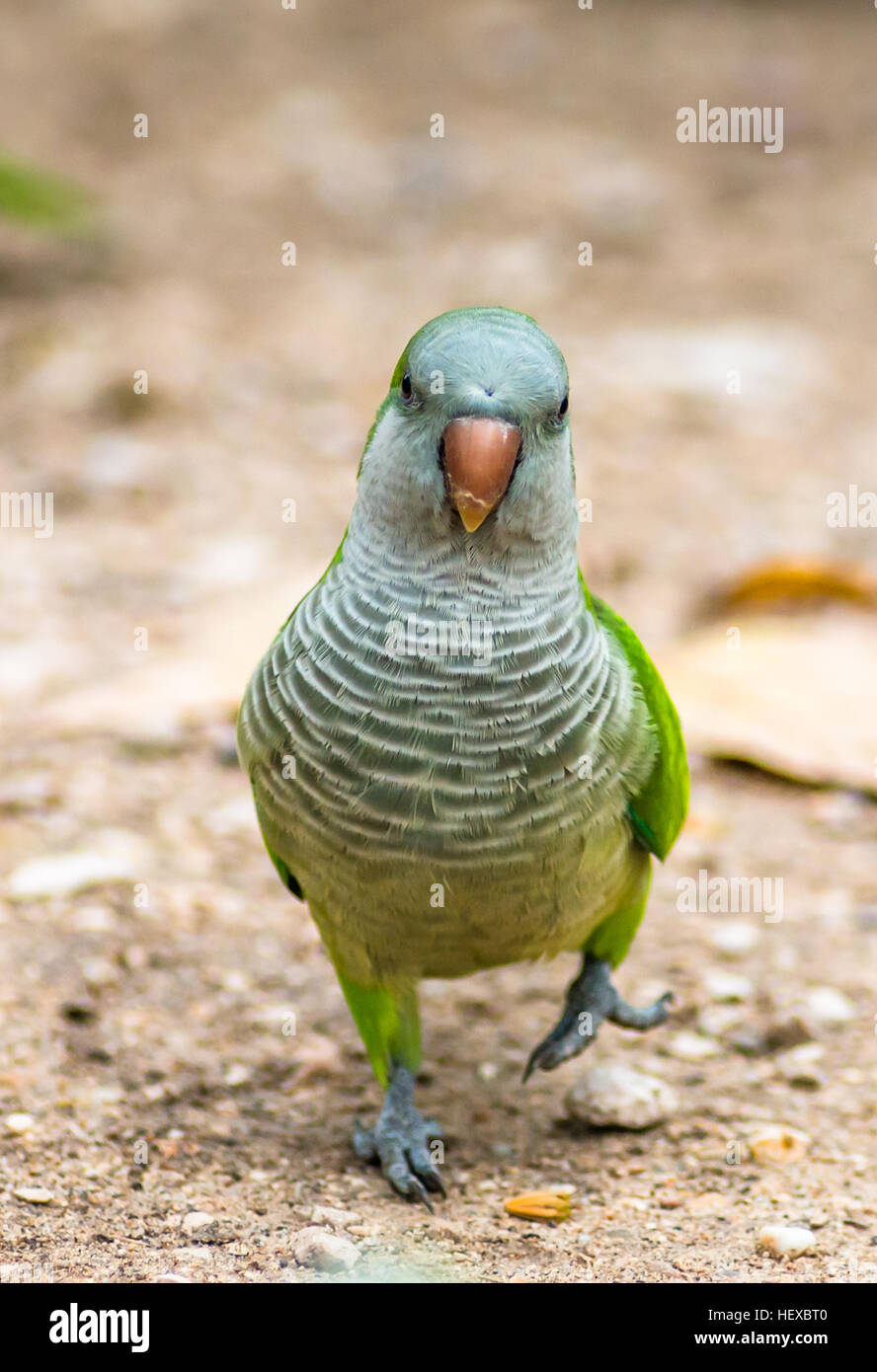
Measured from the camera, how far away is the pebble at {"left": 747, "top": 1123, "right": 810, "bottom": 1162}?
3820 millimetres

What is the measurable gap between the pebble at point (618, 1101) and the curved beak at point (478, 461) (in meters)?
1.66

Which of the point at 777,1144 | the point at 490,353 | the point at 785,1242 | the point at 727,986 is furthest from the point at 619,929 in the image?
the point at 490,353

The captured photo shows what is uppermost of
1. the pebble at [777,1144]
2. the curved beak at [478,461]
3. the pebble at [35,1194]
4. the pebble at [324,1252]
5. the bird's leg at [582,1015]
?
the curved beak at [478,461]

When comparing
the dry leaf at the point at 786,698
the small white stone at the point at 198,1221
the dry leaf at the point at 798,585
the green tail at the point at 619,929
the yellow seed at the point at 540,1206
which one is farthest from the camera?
the dry leaf at the point at 798,585

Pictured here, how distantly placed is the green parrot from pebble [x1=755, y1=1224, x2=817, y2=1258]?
0.85m

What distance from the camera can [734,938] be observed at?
15.8ft

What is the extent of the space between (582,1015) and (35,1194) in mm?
1476

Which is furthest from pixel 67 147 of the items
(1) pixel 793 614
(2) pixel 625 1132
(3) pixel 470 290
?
(2) pixel 625 1132

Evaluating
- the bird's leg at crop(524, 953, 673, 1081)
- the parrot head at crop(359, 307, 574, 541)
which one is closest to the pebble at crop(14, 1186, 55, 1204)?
the bird's leg at crop(524, 953, 673, 1081)

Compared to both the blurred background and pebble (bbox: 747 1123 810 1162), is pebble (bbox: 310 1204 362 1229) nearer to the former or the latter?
the blurred background

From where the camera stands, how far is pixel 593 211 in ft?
35.2

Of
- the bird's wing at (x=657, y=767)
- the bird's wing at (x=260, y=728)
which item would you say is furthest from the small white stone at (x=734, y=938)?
the bird's wing at (x=260, y=728)

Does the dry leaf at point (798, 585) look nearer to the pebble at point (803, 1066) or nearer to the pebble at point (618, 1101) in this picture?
the pebble at point (803, 1066)

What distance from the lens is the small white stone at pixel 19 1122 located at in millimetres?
3697
